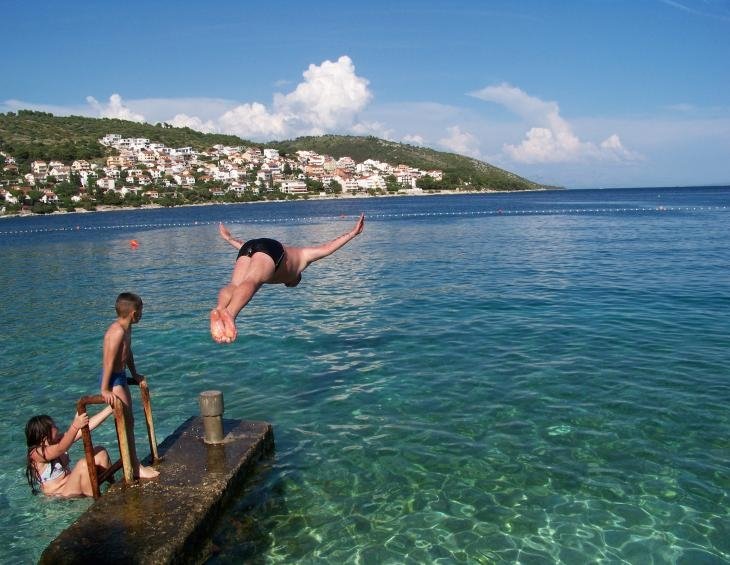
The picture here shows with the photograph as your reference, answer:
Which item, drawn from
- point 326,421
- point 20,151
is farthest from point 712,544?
point 20,151

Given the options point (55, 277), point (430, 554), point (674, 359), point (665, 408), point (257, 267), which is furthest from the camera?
point (55, 277)

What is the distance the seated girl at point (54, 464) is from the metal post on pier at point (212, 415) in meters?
1.24

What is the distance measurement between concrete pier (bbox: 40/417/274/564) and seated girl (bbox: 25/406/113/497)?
1000mm

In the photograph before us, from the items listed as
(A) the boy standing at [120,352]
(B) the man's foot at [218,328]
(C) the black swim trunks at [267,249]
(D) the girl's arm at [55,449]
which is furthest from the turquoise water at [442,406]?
(C) the black swim trunks at [267,249]

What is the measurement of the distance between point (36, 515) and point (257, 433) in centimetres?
301

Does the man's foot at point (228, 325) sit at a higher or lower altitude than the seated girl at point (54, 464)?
higher

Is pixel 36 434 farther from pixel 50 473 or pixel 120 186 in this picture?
pixel 120 186

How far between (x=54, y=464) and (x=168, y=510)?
2476 mm

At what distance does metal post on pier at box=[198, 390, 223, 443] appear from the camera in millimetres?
8109

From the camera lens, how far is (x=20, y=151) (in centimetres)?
16850

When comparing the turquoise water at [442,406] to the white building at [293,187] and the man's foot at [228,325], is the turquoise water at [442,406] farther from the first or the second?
the white building at [293,187]

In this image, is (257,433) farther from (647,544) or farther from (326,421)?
(647,544)

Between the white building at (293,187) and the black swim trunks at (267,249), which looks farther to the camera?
the white building at (293,187)

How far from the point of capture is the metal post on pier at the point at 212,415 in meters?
8.11
